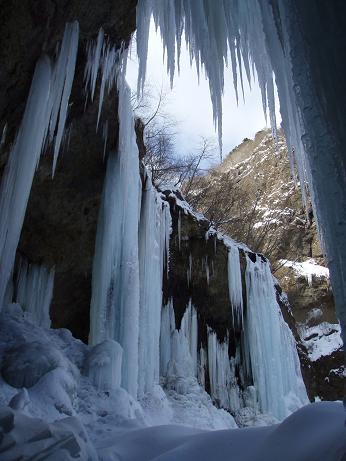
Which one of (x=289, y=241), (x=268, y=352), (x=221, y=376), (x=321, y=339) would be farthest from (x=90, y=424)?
(x=289, y=241)

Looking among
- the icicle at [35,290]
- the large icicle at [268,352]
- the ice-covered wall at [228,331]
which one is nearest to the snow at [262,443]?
the icicle at [35,290]

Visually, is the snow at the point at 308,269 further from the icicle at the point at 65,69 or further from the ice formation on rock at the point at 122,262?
the icicle at the point at 65,69

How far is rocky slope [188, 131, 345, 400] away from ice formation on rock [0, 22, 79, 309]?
9468 mm

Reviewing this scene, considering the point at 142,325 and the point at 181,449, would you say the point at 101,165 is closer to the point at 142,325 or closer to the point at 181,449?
the point at 142,325

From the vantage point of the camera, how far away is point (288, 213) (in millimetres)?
18562

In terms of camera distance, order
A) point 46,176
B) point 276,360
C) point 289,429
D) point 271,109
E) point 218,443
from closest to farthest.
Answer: point 289,429 → point 218,443 → point 271,109 → point 46,176 → point 276,360

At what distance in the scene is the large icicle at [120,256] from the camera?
583 centimetres

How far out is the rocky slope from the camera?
516 inches

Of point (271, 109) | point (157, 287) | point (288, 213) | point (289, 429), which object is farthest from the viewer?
point (288, 213)

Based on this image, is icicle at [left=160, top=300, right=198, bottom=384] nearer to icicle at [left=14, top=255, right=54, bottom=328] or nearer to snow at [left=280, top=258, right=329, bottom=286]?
icicle at [left=14, top=255, right=54, bottom=328]

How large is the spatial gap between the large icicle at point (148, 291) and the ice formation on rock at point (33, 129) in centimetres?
251

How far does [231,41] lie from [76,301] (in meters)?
6.18

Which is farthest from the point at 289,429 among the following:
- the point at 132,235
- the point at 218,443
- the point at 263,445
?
the point at 132,235

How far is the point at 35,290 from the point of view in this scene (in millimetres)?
7062
